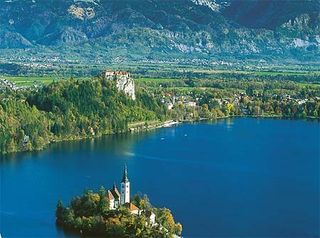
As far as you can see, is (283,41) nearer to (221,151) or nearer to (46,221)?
(221,151)

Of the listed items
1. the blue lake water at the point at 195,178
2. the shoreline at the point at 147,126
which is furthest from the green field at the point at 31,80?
the blue lake water at the point at 195,178

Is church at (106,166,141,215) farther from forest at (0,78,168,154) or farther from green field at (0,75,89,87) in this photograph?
green field at (0,75,89,87)

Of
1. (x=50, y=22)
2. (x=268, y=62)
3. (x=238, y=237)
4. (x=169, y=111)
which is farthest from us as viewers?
(x=50, y=22)

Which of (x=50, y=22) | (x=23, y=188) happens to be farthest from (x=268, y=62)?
(x=23, y=188)

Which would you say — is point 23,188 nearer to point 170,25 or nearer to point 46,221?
point 46,221

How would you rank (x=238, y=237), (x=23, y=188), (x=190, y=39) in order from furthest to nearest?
(x=190, y=39), (x=23, y=188), (x=238, y=237)

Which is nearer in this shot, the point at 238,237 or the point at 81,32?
the point at 238,237

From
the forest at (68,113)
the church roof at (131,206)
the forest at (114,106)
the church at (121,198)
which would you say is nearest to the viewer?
the church roof at (131,206)

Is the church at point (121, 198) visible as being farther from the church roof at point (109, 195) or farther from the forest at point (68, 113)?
the forest at point (68, 113)
